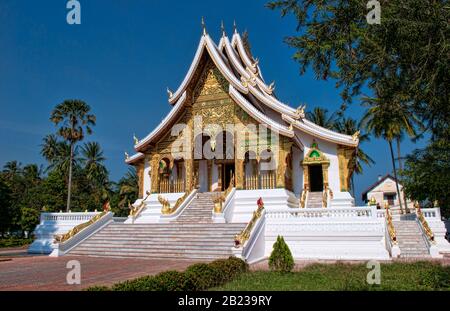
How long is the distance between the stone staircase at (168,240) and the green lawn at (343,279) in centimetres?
341

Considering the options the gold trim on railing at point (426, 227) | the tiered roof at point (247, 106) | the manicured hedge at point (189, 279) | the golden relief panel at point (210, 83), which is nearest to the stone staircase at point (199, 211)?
the tiered roof at point (247, 106)

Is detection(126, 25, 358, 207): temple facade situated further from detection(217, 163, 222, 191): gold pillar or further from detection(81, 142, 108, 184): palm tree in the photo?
detection(81, 142, 108, 184): palm tree

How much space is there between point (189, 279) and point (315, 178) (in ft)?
53.0

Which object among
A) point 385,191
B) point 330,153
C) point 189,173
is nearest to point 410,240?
point 330,153

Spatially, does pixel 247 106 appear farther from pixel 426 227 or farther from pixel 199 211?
pixel 426 227

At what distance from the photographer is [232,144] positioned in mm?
18906

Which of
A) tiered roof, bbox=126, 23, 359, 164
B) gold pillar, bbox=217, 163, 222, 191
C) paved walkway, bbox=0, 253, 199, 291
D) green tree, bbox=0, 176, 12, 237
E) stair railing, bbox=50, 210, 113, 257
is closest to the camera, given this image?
paved walkway, bbox=0, 253, 199, 291

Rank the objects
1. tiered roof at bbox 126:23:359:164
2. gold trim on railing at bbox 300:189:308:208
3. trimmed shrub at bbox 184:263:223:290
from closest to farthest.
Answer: trimmed shrub at bbox 184:263:223:290 → gold trim on railing at bbox 300:189:308:208 → tiered roof at bbox 126:23:359:164

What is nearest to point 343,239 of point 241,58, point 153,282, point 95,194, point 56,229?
point 153,282

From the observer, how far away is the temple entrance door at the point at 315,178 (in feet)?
69.6

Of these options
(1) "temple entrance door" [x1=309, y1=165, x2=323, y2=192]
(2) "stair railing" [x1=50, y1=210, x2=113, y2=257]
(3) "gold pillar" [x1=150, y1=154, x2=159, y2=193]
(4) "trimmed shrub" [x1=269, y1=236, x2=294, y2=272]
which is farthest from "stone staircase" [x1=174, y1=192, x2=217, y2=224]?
(4) "trimmed shrub" [x1=269, y1=236, x2=294, y2=272]

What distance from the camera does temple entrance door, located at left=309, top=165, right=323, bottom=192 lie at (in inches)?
835

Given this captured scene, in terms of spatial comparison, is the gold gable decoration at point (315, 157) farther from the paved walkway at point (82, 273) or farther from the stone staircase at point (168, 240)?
the paved walkway at point (82, 273)

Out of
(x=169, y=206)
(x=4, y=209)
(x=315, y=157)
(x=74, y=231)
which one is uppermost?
(x=315, y=157)
